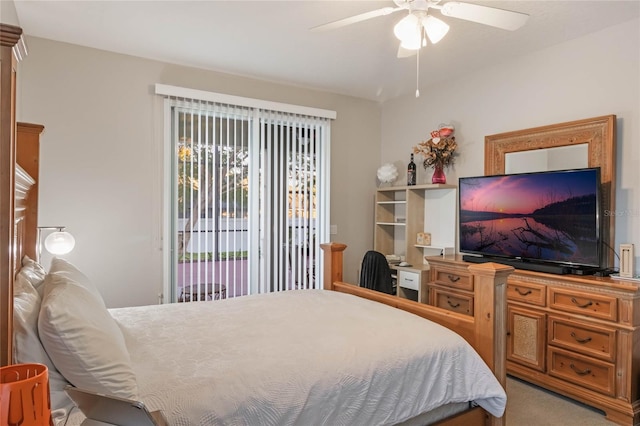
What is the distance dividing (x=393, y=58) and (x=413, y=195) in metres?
1.53

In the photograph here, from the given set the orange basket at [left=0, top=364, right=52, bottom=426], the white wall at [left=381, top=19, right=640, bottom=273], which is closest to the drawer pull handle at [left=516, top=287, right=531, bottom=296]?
the white wall at [left=381, top=19, right=640, bottom=273]

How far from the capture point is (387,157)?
16.3 feet

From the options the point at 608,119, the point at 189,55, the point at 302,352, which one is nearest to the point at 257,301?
the point at 302,352

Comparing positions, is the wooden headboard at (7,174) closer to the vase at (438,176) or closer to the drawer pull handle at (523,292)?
the drawer pull handle at (523,292)

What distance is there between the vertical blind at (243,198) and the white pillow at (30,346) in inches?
93.5

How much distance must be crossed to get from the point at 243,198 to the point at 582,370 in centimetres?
315

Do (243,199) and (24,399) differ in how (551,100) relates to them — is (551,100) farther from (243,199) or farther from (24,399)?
(24,399)

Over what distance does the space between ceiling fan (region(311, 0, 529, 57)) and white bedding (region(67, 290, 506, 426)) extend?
1.64m

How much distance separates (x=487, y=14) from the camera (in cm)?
209

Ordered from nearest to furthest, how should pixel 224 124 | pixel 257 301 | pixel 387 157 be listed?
pixel 257 301, pixel 224 124, pixel 387 157

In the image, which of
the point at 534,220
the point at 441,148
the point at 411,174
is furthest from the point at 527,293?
the point at 411,174

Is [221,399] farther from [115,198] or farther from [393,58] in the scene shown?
[393,58]

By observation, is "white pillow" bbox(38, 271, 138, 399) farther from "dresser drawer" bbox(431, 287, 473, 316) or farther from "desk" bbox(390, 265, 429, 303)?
"desk" bbox(390, 265, 429, 303)

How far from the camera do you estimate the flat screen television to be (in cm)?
282
